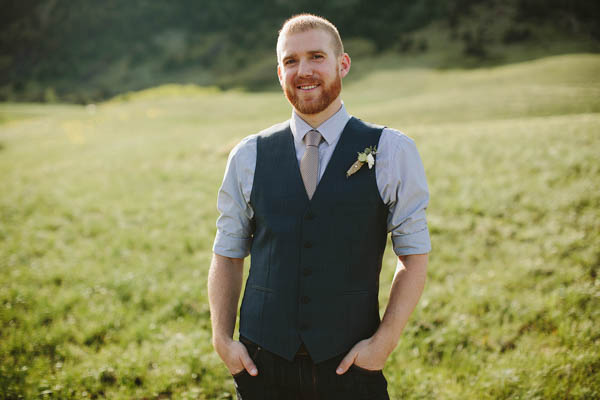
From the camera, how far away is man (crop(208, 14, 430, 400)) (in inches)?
85.4

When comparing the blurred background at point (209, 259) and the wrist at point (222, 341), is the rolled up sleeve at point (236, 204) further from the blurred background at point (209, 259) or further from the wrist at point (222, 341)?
the blurred background at point (209, 259)

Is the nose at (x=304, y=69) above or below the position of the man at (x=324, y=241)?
above

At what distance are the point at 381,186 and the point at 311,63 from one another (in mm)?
864

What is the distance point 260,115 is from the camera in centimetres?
2878

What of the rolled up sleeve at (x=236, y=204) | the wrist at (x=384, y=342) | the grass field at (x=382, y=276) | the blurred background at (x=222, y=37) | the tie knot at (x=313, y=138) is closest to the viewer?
the wrist at (x=384, y=342)

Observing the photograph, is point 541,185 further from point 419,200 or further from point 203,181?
point 203,181

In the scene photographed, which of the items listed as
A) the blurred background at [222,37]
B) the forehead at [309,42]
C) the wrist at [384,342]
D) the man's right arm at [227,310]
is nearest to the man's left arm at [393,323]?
the wrist at [384,342]

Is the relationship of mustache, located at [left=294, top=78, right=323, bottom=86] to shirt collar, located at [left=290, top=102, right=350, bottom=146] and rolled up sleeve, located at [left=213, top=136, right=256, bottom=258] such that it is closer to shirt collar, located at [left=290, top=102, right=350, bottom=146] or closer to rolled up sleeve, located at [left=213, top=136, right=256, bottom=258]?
shirt collar, located at [left=290, top=102, right=350, bottom=146]

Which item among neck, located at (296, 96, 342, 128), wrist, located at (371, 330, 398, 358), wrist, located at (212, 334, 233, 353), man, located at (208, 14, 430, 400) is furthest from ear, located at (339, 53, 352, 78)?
wrist, located at (212, 334, 233, 353)

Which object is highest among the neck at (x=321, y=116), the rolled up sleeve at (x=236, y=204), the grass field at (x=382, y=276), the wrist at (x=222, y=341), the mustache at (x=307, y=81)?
the mustache at (x=307, y=81)

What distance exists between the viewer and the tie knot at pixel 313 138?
7.53ft

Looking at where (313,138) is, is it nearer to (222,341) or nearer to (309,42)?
(309,42)

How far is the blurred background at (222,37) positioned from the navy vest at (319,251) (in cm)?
5610

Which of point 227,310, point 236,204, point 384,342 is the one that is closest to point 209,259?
point 227,310
